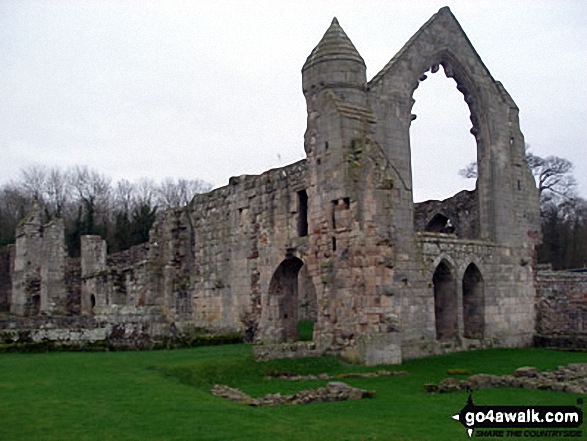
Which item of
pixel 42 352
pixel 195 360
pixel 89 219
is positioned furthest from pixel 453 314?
pixel 89 219

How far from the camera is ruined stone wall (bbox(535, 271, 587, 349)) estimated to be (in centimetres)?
→ 2055

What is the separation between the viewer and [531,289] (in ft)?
68.8

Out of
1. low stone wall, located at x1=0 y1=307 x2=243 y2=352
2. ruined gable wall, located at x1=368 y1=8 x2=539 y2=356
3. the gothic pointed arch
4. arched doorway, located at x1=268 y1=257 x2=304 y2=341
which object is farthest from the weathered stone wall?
the gothic pointed arch

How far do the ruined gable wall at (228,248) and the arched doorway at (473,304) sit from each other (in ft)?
16.4

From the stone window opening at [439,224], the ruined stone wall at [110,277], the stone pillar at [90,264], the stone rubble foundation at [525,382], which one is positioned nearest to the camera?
the stone rubble foundation at [525,382]

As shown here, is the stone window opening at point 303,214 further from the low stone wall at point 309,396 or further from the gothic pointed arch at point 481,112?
the low stone wall at point 309,396

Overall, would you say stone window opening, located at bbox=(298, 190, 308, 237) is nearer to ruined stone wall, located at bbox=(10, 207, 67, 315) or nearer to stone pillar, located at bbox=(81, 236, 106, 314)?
stone pillar, located at bbox=(81, 236, 106, 314)

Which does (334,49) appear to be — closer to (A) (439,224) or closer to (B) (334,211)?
(B) (334,211)

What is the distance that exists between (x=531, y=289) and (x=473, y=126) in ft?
16.8

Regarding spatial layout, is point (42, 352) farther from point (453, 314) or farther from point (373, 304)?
point (453, 314)

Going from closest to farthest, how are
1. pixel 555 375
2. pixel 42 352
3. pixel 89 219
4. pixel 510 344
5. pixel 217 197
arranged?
1. pixel 555 375
2. pixel 42 352
3. pixel 510 344
4. pixel 217 197
5. pixel 89 219

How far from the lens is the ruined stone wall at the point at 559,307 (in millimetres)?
20547

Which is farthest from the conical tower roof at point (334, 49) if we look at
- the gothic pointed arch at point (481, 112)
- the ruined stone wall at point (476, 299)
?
the ruined stone wall at point (476, 299)

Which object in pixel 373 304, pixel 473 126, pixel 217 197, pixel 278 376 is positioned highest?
pixel 473 126
